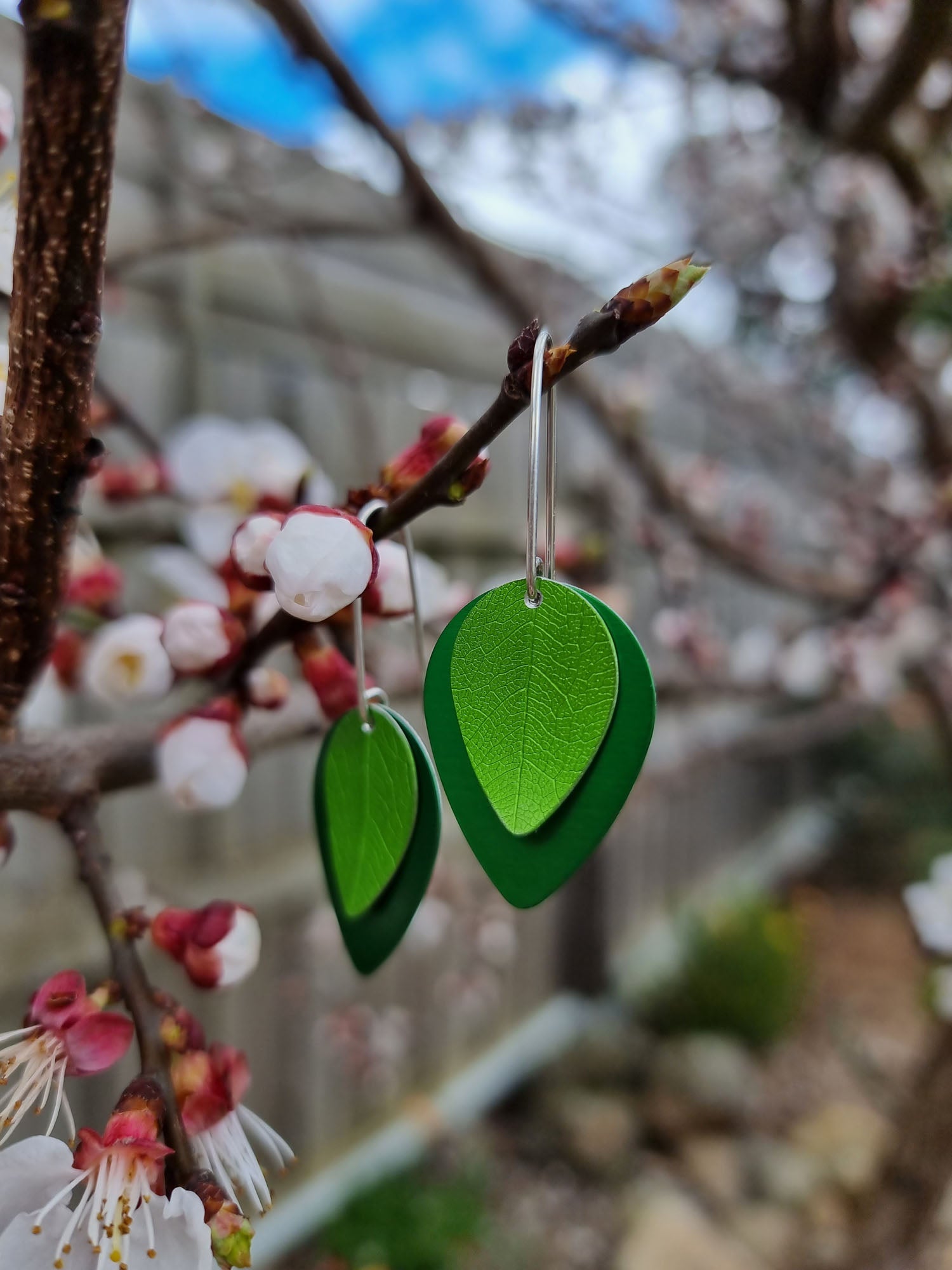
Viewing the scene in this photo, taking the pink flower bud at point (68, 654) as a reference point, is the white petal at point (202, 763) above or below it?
below

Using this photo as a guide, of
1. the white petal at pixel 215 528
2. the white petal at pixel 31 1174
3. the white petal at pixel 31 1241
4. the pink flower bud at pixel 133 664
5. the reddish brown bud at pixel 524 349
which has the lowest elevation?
the white petal at pixel 31 1241

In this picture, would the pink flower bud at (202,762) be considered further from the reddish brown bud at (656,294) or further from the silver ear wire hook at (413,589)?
the reddish brown bud at (656,294)

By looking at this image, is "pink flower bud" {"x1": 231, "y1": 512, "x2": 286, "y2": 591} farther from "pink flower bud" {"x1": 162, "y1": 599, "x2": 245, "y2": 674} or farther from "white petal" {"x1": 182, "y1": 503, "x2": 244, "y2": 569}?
"white petal" {"x1": 182, "y1": 503, "x2": 244, "y2": 569}

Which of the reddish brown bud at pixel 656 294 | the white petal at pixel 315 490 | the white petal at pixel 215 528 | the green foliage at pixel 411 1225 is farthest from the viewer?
the green foliage at pixel 411 1225

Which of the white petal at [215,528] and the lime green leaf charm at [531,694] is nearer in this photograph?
the lime green leaf charm at [531,694]

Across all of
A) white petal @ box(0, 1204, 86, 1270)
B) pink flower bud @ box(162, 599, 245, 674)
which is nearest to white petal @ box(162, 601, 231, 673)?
pink flower bud @ box(162, 599, 245, 674)

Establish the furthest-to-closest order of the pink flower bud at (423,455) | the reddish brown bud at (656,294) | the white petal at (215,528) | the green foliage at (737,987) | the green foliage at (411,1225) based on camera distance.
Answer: the green foliage at (737,987), the green foliage at (411,1225), the white petal at (215,528), the pink flower bud at (423,455), the reddish brown bud at (656,294)

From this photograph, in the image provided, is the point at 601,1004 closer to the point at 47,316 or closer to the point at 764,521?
the point at 764,521

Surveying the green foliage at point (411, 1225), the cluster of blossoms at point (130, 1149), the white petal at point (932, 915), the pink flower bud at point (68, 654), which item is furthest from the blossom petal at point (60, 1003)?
the green foliage at point (411, 1225)
